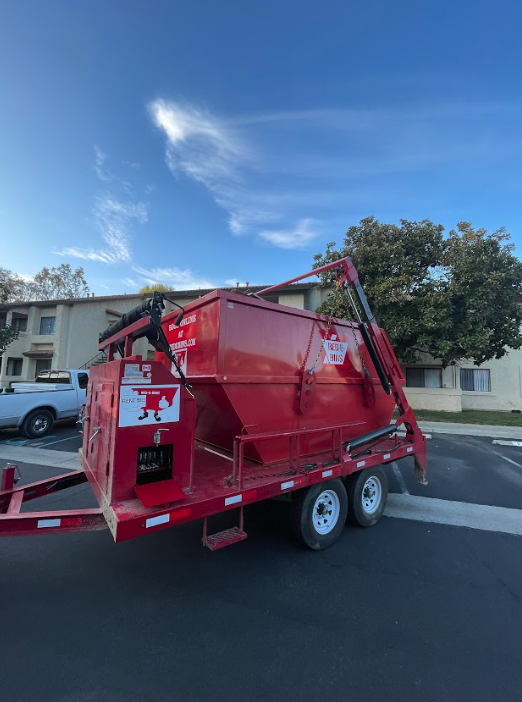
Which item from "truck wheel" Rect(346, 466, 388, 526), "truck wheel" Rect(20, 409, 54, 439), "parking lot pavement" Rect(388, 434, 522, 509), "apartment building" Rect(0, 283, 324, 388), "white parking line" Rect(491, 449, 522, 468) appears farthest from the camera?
"apartment building" Rect(0, 283, 324, 388)

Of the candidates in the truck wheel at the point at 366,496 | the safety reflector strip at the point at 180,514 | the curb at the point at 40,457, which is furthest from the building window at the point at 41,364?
the safety reflector strip at the point at 180,514

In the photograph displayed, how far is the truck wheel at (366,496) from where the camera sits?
14.9ft

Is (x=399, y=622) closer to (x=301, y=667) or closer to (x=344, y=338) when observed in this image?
(x=301, y=667)

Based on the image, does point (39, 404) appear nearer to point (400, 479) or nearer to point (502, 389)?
point (400, 479)

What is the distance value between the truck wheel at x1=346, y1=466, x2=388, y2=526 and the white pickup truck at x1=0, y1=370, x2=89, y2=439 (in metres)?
8.88

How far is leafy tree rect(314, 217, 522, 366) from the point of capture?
49.3 ft

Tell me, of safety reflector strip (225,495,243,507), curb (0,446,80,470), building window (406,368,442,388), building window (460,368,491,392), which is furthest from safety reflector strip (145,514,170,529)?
building window (460,368,491,392)

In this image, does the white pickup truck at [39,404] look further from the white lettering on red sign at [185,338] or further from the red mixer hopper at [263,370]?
the red mixer hopper at [263,370]

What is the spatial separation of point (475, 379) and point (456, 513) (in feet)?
61.3

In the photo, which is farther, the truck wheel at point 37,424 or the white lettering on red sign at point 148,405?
the truck wheel at point 37,424

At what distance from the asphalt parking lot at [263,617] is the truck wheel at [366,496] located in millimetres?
236

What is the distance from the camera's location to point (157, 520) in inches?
104

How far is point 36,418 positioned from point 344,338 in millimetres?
10167

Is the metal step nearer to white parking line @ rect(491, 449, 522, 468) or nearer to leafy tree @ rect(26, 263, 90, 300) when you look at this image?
white parking line @ rect(491, 449, 522, 468)
